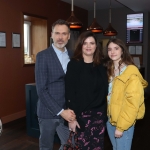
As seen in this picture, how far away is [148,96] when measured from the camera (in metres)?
6.85

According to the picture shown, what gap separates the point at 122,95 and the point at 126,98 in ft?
0.17

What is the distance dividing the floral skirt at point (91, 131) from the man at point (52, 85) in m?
0.13

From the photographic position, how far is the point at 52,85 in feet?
6.05

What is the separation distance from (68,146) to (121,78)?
2.24ft

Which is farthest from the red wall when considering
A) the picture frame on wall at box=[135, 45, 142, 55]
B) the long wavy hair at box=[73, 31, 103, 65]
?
the picture frame on wall at box=[135, 45, 142, 55]

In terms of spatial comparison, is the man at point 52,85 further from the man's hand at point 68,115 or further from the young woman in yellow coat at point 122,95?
the young woman in yellow coat at point 122,95

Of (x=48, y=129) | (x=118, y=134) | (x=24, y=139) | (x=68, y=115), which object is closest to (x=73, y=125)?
(x=68, y=115)

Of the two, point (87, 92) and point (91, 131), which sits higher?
point (87, 92)

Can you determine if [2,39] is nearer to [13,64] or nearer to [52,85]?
[13,64]

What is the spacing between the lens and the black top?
1.79 m

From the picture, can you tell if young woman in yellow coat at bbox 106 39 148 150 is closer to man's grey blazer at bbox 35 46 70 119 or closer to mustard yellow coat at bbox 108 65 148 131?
mustard yellow coat at bbox 108 65 148 131

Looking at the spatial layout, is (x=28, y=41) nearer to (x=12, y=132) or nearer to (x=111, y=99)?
(x=12, y=132)

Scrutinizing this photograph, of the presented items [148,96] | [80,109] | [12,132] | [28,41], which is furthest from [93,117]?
Result: [148,96]

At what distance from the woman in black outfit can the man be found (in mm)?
76
